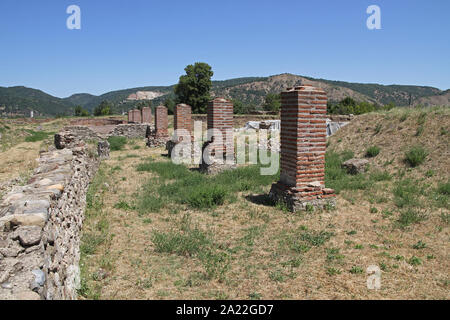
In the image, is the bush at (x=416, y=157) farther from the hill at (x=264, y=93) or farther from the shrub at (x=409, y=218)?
the hill at (x=264, y=93)

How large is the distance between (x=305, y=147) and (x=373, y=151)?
5575 mm

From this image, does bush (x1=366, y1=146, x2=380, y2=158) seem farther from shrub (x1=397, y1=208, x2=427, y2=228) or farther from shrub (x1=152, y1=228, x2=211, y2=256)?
shrub (x1=152, y1=228, x2=211, y2=256)

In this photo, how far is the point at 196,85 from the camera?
44250mm

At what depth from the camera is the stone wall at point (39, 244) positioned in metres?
2.01

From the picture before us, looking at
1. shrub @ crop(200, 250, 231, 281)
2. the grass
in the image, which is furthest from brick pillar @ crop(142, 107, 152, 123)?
shrub @ crop(200, 250, 231, 281)

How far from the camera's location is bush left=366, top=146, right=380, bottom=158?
33.0ft

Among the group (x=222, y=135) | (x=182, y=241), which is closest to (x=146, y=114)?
(x=222, y=135)

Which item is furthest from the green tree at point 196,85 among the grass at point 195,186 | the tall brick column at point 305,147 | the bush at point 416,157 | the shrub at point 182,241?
the shrub at point 182,241

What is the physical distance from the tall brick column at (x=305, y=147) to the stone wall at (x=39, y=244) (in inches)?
150

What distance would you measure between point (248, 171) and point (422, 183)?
→ 14.4ft

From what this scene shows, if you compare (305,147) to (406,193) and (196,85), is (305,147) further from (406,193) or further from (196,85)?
(196,85)

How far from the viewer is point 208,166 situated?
905 cm

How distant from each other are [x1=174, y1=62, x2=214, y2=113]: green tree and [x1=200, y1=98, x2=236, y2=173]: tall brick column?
3526 cm

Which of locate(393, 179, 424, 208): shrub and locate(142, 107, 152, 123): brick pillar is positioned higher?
locate(142, 107, 152, 123): brick pillar
